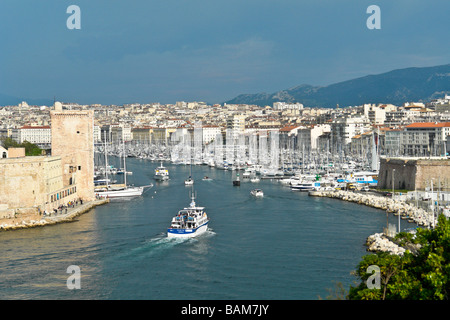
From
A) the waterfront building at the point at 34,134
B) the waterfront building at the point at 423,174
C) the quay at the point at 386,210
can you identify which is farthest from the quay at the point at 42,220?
the waterfront building at the point at 34,134

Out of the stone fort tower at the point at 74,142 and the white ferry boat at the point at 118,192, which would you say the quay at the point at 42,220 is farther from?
the white ferry boat at the point at 118,192

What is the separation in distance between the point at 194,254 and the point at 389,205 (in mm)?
9153

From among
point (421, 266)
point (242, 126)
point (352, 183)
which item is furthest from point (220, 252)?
point (242, 126)

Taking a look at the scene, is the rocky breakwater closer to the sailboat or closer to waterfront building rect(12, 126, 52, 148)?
the sailboat

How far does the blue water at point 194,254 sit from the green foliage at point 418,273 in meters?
3.08

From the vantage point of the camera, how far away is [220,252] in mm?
12891

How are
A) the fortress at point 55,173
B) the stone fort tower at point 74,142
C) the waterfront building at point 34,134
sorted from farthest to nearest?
the waterfront building at point 34,134
the stone fort tower at point 74,142
the fortress at point 55,173

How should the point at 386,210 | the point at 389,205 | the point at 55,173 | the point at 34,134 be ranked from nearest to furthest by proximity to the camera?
the point at 386,210, the point at 55,173, the point at 389,205, the point at 34,134

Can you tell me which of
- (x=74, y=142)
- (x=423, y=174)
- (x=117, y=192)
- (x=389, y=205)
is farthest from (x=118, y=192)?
(x=423, y=174)

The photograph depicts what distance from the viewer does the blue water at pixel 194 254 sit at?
10156 mm

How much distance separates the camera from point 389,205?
64.3 ft

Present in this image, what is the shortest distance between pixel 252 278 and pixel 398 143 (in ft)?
115

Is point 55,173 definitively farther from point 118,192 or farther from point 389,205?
point 389,205

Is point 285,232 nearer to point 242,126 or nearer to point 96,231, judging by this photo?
point 96,231
